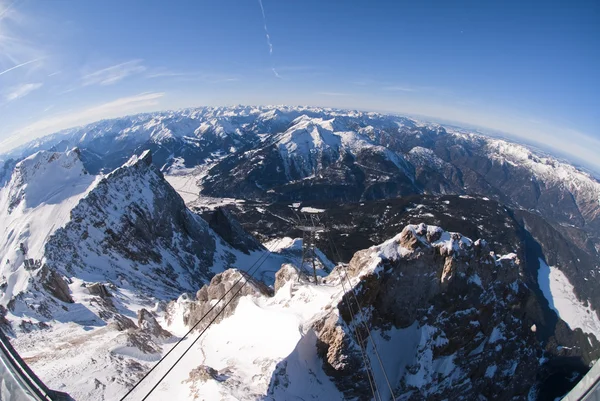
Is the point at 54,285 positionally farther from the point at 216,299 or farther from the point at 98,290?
the point at 216,299

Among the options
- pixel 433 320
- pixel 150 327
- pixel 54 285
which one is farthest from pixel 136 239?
pixel 433 320

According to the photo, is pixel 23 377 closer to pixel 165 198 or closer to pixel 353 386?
pixel 353 386

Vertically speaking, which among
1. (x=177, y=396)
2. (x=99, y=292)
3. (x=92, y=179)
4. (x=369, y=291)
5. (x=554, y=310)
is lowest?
(x=554, y=310)

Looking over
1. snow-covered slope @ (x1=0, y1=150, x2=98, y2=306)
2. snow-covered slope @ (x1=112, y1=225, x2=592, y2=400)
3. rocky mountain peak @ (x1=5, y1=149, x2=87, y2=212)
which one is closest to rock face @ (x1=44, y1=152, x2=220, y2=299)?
snow-covered slope @ (x1=0, y1=150, x2=98, y2=306)

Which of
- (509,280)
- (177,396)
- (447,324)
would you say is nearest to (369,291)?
(447,324)

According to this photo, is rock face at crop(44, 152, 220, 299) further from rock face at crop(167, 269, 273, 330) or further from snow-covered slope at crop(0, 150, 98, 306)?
rock face at crop(167, 269, 273, 330)
